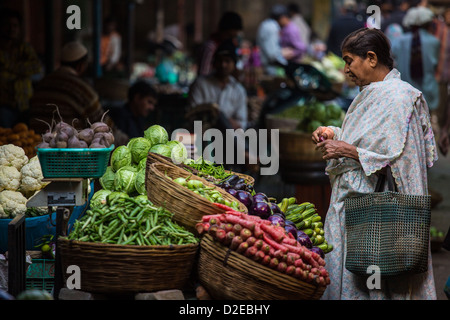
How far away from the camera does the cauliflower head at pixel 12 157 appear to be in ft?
16.2

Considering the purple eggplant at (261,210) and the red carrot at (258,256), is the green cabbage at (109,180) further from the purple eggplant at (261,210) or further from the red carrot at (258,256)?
the red carrot at (258,256)

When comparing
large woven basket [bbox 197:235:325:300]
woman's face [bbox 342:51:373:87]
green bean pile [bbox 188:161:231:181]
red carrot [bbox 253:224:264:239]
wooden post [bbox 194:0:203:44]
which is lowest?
large woven basket [bbox 197:235:325:300]

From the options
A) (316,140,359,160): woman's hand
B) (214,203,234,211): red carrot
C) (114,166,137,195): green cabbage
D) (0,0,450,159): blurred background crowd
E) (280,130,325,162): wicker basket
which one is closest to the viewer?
(214,203,234,211): red carrot

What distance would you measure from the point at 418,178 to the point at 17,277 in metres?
2.27

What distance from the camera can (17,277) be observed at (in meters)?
3.67

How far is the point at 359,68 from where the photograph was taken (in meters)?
3.96

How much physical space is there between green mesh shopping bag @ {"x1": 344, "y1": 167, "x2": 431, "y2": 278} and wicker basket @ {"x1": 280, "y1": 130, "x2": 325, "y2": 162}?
3.54 metres

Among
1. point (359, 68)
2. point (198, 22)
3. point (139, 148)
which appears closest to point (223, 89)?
point (139, 148)

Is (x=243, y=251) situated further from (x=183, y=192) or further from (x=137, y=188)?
(x=137, y=188)

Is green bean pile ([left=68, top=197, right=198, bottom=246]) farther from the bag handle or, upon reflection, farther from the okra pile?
the bag handle

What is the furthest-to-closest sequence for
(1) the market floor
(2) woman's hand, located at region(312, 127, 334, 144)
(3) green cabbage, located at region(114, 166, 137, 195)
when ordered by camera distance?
1. (1) the market floor
2. (3) green cabbage, located at region(114, 166, 137, 195)
3. (2) woman's hand, located at region(312, 127, 334, 144)

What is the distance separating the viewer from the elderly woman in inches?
152

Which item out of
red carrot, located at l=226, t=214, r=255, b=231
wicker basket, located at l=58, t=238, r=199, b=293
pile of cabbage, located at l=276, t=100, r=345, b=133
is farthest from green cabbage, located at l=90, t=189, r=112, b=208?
pile of cabbage, located at l=276, t=100, r=345, b=133

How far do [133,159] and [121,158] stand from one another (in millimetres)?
115
